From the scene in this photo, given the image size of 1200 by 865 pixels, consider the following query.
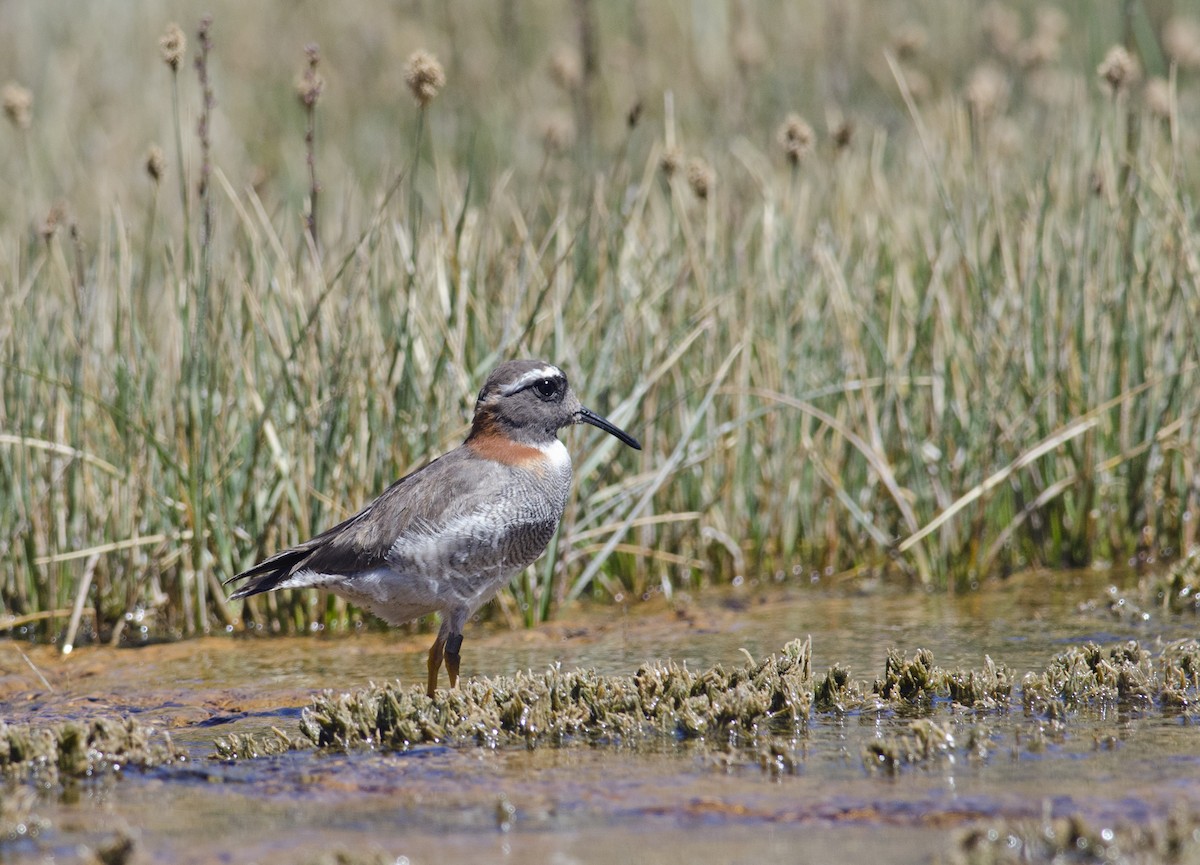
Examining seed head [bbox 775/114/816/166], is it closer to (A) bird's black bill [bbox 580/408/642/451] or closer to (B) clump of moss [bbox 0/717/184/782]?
(A) bird's black bill [bbox 580/408/642/451]

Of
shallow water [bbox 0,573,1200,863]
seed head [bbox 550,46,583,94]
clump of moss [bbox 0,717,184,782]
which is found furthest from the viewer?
seed head [bbox 550,46,583,94]

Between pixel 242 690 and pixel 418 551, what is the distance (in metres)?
0.94

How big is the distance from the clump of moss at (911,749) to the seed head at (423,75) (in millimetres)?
3383

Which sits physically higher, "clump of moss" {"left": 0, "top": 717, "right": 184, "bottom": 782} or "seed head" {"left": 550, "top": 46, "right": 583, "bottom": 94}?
"seed head" {"left": 550, "top": 46, "right": 583, "bottom": 94}

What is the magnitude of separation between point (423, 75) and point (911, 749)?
3.55 m

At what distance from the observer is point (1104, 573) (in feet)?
25.3

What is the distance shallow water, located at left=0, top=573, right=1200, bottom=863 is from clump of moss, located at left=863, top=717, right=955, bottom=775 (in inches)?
2.4

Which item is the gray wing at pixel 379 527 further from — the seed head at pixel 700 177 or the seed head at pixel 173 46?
the seed head at pixel 700 177

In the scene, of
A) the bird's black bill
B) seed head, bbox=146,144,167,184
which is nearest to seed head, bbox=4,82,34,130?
seed head, bbox=146,144,167,184

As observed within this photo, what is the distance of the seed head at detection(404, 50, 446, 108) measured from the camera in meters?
6.43

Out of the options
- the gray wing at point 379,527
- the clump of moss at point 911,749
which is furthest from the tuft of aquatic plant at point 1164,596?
the gray wing at point 379,527

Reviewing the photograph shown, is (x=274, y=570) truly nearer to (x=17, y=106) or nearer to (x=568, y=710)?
(x=568, y=710)

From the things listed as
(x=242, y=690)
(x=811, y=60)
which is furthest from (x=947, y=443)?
(x=811, y=60)

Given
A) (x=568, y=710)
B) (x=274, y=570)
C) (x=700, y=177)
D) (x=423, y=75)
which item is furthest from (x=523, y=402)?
(x=700, y=177)
